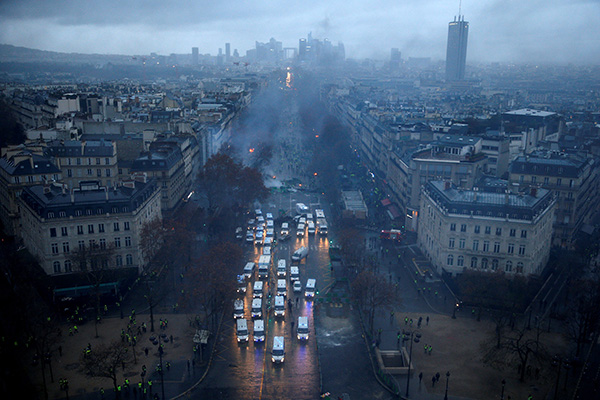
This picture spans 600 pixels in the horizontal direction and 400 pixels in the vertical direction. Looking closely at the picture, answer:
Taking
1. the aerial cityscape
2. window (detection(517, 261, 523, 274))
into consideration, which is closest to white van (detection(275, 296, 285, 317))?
the aerial cityscape

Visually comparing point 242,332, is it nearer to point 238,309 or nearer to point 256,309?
point 238,309

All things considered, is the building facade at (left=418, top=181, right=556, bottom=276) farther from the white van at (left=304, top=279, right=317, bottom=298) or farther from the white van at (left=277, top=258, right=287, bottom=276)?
the white van at (left=277, top=258, right=287, bottom=276)

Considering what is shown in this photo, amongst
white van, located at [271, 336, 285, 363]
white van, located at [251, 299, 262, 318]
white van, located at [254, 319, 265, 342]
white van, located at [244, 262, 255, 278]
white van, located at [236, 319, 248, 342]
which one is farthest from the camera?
white van, located at [244, 262, 255, 278]

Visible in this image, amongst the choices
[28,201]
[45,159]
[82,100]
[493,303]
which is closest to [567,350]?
Result: [493,303]

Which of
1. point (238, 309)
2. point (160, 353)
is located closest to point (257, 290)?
point (238, 309)

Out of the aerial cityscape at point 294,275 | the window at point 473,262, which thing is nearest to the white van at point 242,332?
the aerial cityscape at point 294,275

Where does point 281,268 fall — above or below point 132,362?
above

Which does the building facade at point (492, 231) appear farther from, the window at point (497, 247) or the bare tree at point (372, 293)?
the bare tree at point (372, 293)
